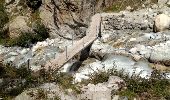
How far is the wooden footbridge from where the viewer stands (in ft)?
36.7

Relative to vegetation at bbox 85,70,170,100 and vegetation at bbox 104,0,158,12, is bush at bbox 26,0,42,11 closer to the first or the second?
vegetation at bbox 104,0,158,12

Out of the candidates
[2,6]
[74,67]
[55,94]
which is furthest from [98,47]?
[2,6]

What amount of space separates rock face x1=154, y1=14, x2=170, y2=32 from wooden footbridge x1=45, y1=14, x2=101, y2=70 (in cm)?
194

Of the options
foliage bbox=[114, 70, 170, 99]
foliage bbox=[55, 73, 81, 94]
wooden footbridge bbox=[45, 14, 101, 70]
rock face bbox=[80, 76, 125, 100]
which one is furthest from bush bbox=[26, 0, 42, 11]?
foliage bbox=[114, 70, 170, 99]

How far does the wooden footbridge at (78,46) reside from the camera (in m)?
11.2

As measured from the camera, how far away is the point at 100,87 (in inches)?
366

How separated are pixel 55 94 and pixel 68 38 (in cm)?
647

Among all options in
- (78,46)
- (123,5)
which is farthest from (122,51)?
(123,5)

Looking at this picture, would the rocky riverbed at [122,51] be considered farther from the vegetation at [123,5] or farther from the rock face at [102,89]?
the vegetation at [123,5]

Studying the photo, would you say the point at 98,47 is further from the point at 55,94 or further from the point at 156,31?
the point at 55,94

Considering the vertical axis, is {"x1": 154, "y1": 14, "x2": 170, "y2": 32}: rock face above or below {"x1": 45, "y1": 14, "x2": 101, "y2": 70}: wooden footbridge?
above

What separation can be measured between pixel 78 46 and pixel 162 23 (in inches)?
106

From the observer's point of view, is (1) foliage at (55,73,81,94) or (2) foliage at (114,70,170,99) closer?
(2) foliage at (114,70,170,99)

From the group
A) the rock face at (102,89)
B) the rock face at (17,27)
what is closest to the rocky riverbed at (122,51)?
the rock face at (102,89)
